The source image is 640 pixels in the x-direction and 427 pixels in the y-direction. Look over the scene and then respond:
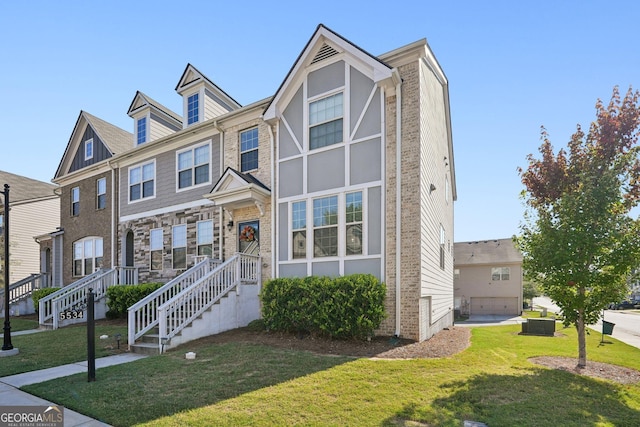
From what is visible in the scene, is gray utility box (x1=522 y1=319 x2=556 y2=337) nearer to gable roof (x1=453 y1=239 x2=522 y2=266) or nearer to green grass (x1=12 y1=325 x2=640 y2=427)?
green grass (x1=12 y1=325 x2=640 y2=427)

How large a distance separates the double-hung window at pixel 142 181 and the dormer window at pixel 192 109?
2.64m

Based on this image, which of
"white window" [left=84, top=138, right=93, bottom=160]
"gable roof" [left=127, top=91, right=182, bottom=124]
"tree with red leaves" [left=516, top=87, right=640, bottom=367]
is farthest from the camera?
"white window" [left=84, top=138, right=93, bottom=160]

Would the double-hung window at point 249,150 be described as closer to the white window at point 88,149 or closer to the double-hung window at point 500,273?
the white window at point 88,149

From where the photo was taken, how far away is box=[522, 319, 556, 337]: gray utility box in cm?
1497

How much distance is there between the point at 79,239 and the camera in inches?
794

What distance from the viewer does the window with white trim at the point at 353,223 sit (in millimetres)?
10867

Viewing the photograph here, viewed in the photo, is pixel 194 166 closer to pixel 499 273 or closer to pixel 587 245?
pixel 587 245

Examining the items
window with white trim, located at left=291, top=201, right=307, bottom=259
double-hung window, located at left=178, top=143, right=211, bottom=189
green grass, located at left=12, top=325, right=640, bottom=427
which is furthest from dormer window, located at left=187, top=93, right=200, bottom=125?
green grass, located at left=12, top=325, right=640, bottom=427

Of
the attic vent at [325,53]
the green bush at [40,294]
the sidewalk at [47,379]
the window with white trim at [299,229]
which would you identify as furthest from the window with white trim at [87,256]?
the attic vent at [325,53]

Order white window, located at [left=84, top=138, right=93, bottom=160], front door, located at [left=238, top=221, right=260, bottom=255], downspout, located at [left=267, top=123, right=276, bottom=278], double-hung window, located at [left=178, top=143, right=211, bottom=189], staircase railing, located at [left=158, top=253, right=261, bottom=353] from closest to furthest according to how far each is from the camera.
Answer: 1. staircase railing, located at [left=158, top=253, right=261, bottom=353]
2. downspout, located at [left=267, top=123, right=276, bottom=278]
3. front door, located at [left=238, top=221, right=260, bottom=255]
4. double-hung window, located at [left=178, top=143, right=211, bottom=189]
5. white window, located at [left=84, top=138, right=93, bottom=160]

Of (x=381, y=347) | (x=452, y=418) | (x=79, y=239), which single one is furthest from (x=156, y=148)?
(x=452, y=418)

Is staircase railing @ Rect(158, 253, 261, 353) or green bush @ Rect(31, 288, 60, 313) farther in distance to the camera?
green bush @ Rect(31, 288, 60, 313)

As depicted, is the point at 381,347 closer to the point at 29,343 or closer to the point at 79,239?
the point at 29,343

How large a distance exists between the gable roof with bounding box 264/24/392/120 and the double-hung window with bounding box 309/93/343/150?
1198mm
